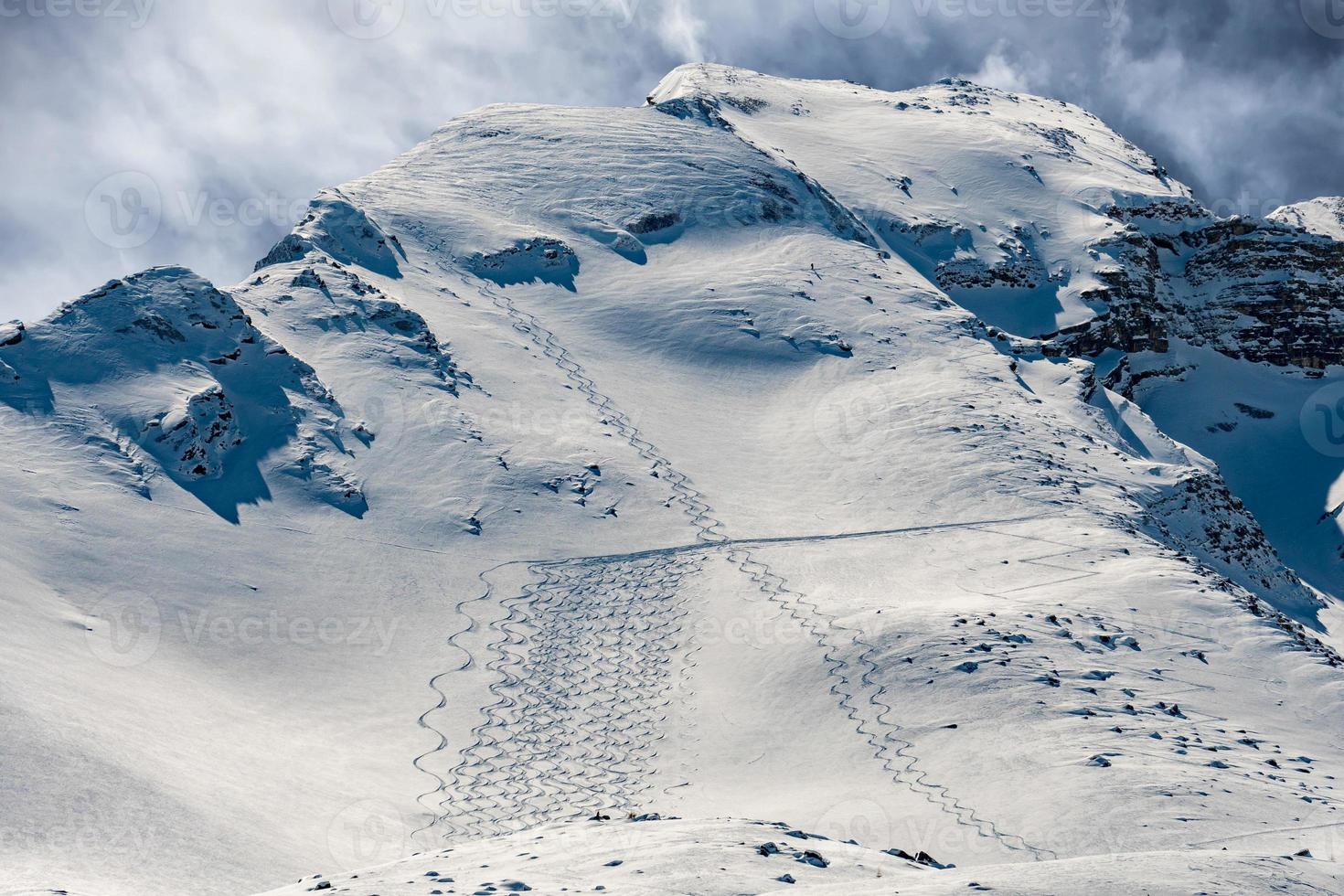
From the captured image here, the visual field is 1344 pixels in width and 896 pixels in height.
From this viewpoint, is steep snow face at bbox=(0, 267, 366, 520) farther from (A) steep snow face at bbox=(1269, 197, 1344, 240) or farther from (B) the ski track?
(A) steep snow face at bbox=(1269, 197, 1344, 240)

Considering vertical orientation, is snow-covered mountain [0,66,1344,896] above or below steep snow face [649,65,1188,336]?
below

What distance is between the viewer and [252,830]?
18.6m

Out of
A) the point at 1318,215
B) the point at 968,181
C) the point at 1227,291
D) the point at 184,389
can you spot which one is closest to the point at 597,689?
the point at 184,389

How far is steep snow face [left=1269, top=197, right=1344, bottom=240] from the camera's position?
4166 inches

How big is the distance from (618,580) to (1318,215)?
103108 mm

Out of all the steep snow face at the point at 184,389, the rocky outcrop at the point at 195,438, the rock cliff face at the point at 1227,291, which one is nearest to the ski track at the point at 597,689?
the steep snow face at the point at 184,389

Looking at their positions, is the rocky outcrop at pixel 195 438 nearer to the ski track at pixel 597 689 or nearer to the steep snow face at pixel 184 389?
the steep snow face at pixel 184 389

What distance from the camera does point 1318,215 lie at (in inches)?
4279

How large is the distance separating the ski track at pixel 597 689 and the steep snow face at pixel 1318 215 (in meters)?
89.3

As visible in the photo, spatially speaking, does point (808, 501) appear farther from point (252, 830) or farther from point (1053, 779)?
point (252, 830)

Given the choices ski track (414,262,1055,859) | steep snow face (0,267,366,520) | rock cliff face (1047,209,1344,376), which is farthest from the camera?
rock cliff face (1047,209,1344,376)

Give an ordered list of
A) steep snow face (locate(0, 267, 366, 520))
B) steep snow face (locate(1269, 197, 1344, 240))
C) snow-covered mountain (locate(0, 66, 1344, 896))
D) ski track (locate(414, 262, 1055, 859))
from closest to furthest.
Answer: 1. snow-covered mountain (locate(0, 66, 1344, 896))
2. ski track (locate(414, 262, 1055, 859))
3. steep snow face (locate(0, 267, 366, 520))
4. steep snow face (locate(1269, 197, 1344, 240))

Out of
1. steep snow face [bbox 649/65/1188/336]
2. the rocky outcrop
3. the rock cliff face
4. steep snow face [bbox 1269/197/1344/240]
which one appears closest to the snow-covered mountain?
the rocky outcrop

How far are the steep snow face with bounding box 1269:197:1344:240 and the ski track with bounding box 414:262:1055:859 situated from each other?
293 feet
